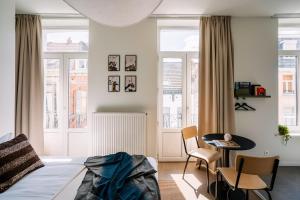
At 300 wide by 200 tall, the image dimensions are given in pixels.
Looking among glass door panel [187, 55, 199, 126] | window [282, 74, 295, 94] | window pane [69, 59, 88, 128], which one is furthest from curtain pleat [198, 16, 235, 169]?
window pane [69, 59, 88, 128]

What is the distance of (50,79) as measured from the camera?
364 cm

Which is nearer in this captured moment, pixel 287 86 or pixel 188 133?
pixel 188 133

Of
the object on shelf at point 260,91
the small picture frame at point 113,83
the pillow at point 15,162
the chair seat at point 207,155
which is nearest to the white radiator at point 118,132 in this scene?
the small picture frame at point 113,83

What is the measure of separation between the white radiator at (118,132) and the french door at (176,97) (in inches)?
23.9

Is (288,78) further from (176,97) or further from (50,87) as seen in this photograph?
(50,87)

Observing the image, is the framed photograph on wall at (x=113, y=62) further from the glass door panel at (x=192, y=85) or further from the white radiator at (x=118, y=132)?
the glass door panel at (x=192, y=85)

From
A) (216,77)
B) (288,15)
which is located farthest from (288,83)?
(216,77)

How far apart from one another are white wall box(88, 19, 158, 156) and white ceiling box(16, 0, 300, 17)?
0.49 metres

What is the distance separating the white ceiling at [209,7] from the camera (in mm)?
2916

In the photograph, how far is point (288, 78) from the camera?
3789 millimetres

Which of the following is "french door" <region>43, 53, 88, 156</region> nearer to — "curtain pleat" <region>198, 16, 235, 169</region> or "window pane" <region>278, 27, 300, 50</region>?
"curtain pleat" <region>198, 16, 235, 169</region>

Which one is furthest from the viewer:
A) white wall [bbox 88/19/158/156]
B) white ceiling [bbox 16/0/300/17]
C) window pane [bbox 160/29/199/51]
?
window pane [bbox 160/29/199/51]

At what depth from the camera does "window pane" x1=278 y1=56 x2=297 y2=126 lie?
3783mm

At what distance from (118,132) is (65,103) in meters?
1.20
